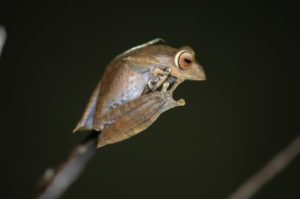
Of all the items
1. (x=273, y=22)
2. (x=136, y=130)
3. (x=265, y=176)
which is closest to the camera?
(x=265, y=176)

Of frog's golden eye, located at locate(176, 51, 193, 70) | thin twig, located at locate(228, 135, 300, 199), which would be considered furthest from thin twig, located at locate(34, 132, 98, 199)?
thin twig, located at locate(228, 135, 300, 199)

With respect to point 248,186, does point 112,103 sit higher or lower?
higher

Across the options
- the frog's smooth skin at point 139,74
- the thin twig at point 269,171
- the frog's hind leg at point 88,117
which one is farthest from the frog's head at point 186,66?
the thin twig at point 269,171

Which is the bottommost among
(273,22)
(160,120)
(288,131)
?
(288,131)

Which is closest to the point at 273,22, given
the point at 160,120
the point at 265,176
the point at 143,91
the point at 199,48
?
the point at 199,48

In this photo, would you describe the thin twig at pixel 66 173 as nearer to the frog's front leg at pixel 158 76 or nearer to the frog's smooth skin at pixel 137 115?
the frog's smooth skin at pixel 137 115

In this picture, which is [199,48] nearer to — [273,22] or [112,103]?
[273,22]

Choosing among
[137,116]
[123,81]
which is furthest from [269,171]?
[123,81]
